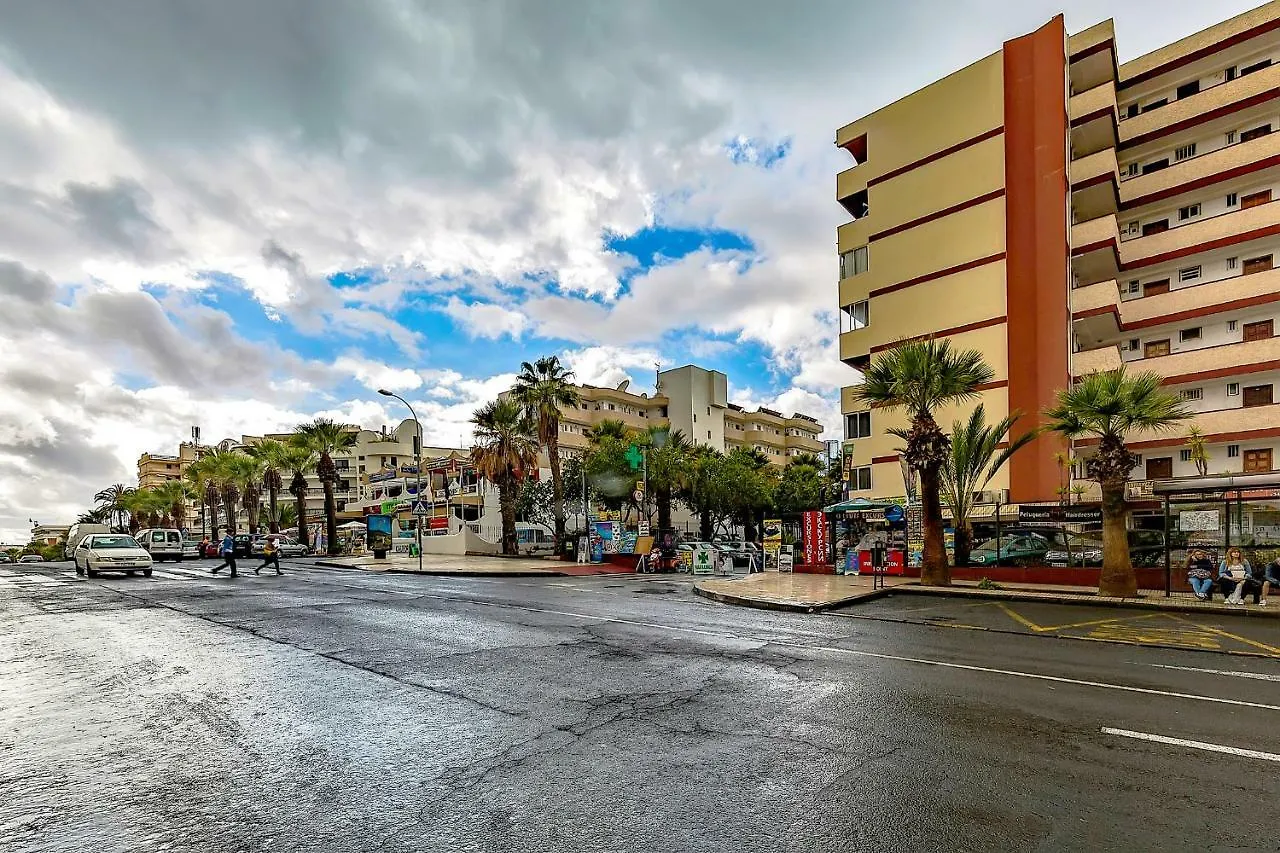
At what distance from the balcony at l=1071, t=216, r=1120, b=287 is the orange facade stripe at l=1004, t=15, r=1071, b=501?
1.42 meters

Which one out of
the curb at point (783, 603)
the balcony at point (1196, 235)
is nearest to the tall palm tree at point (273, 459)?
the curb at point (783, 603)

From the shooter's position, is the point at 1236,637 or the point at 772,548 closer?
the point at 1236,637

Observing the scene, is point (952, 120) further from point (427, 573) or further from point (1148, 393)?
point (427, 573)

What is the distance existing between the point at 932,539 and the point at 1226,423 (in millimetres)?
19263

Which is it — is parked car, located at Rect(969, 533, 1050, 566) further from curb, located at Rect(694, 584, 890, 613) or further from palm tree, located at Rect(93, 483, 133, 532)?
palm tree, located at Rect(93, 483, 133, 532)

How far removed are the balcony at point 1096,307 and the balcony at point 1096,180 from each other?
4605 millimetres

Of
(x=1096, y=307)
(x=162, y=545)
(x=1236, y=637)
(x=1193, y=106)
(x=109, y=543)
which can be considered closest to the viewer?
(x=1236, y=637)

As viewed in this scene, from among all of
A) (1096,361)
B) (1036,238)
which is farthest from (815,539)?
(1036,238)

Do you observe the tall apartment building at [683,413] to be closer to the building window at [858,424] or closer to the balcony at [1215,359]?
the building window at [858,424]

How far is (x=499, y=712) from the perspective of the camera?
6.50m

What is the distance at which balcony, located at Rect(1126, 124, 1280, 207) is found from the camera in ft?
102

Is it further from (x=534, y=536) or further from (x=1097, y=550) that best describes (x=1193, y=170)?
(x=534, y=536)

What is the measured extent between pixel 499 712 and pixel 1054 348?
108 ft

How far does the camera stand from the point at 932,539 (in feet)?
68.3
